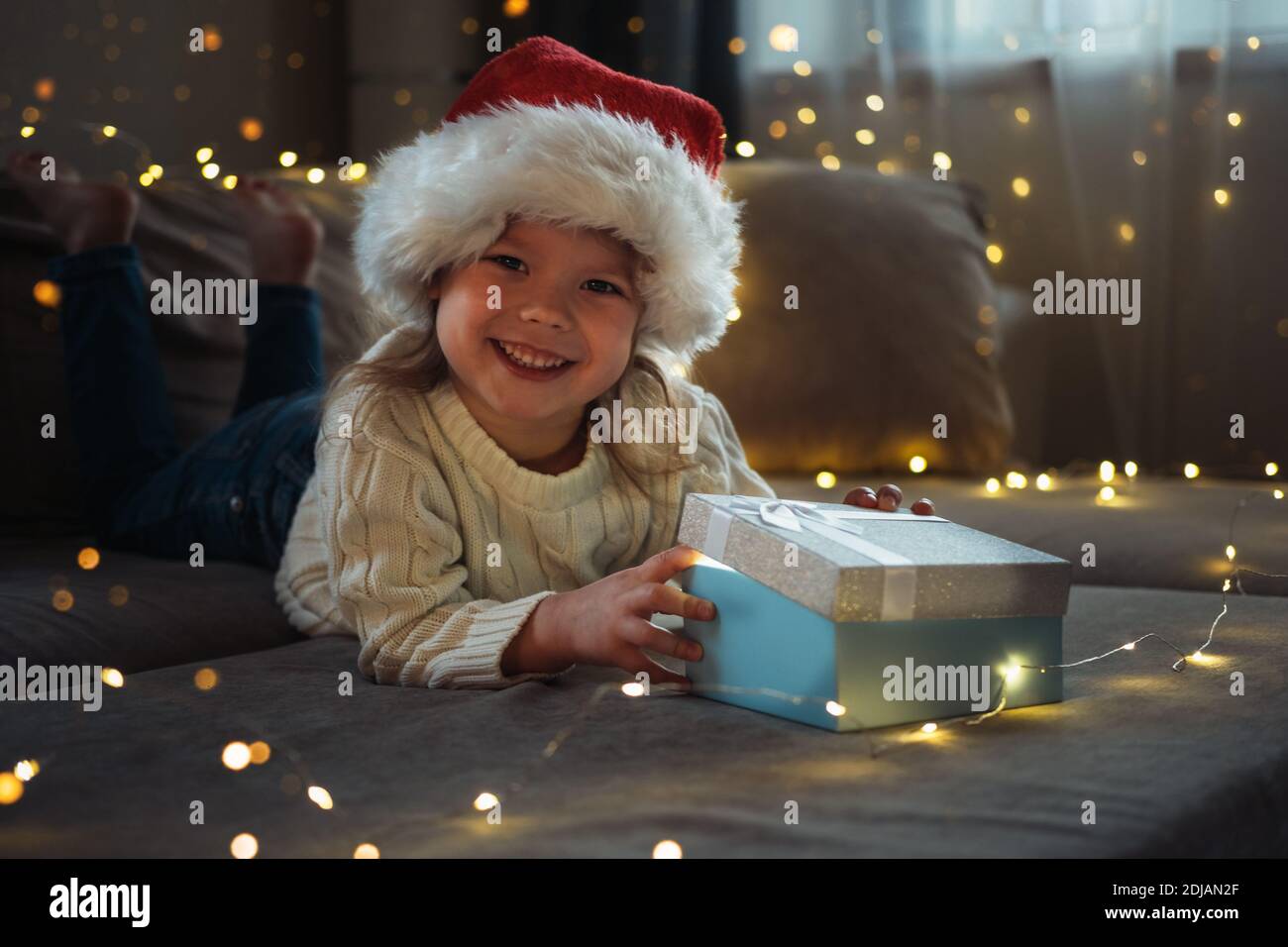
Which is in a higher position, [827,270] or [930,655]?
[827,270]

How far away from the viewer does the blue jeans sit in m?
1.43

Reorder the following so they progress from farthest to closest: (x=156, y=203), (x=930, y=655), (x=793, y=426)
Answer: (x=793, y=426) < (x=156, y=203) < (x=930, y=655)

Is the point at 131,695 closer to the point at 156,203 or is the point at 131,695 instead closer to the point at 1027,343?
the point at 156,203

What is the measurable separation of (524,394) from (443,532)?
14 cm

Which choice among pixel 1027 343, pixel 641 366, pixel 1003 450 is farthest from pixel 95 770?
pixel 1027 343

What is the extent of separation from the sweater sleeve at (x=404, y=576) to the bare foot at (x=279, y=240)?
56cm

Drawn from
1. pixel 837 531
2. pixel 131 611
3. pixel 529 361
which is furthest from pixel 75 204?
pixel 837 531

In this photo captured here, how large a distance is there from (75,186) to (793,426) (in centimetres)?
100

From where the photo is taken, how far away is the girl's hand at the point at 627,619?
92cm

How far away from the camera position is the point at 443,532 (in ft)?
3.58

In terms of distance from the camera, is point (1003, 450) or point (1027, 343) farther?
point (1027, 343)

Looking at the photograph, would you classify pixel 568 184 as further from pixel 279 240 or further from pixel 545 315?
pixel 279 240

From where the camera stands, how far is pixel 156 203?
165cm
